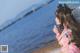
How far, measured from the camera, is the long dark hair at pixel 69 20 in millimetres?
1603

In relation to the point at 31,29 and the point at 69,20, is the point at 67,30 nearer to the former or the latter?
the point at 69,20

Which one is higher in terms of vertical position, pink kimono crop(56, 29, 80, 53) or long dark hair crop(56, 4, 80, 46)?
long dark hair crop(56, 4, 80, 46)

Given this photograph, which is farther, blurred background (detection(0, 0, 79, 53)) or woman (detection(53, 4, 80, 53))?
blurred background (detection(0, 0, 79, 53))

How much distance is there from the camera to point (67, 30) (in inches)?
64.2

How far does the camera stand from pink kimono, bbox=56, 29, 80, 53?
1.57 m

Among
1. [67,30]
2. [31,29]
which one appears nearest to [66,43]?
[67,30]

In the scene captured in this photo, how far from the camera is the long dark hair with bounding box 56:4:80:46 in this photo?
1603 millimetres

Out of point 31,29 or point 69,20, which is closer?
point 69,20

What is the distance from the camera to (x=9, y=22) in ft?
5.81

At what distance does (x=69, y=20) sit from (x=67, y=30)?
8 centimetres

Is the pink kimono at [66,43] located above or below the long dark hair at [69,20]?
below

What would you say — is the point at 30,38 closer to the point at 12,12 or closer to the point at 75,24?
the point at 12,12

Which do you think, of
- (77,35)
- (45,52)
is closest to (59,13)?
(77,35)

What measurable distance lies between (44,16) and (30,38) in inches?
8.3
